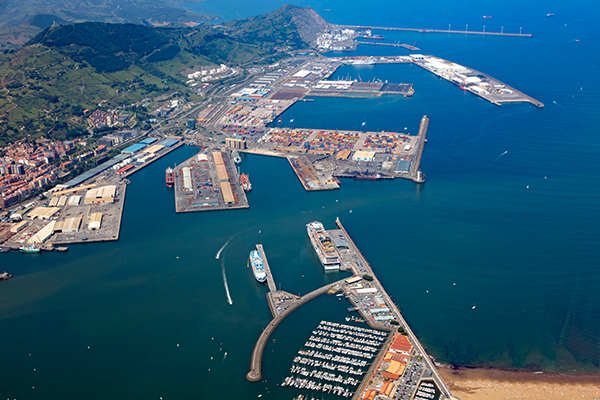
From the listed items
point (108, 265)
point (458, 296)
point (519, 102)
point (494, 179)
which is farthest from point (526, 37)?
point (108, 265)

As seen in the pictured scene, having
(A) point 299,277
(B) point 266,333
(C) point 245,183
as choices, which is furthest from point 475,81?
(B) point 266,333

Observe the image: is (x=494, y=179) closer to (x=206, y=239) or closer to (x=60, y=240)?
(x=206, y=239)

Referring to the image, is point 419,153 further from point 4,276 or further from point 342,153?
point 4,276

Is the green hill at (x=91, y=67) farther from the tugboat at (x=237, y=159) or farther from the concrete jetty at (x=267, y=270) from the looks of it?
the concrete jetty at (x=267, y=270)

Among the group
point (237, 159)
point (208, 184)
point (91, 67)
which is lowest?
point (208, 184)

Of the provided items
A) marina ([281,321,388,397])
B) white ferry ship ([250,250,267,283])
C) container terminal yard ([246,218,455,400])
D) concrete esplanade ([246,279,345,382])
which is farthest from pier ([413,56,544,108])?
marina ([281,321,388,397])

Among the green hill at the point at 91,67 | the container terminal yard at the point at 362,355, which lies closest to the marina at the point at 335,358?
the container terminal yard at the point at 362,355

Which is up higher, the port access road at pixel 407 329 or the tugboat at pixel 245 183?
the port access road at pixel 407 329
